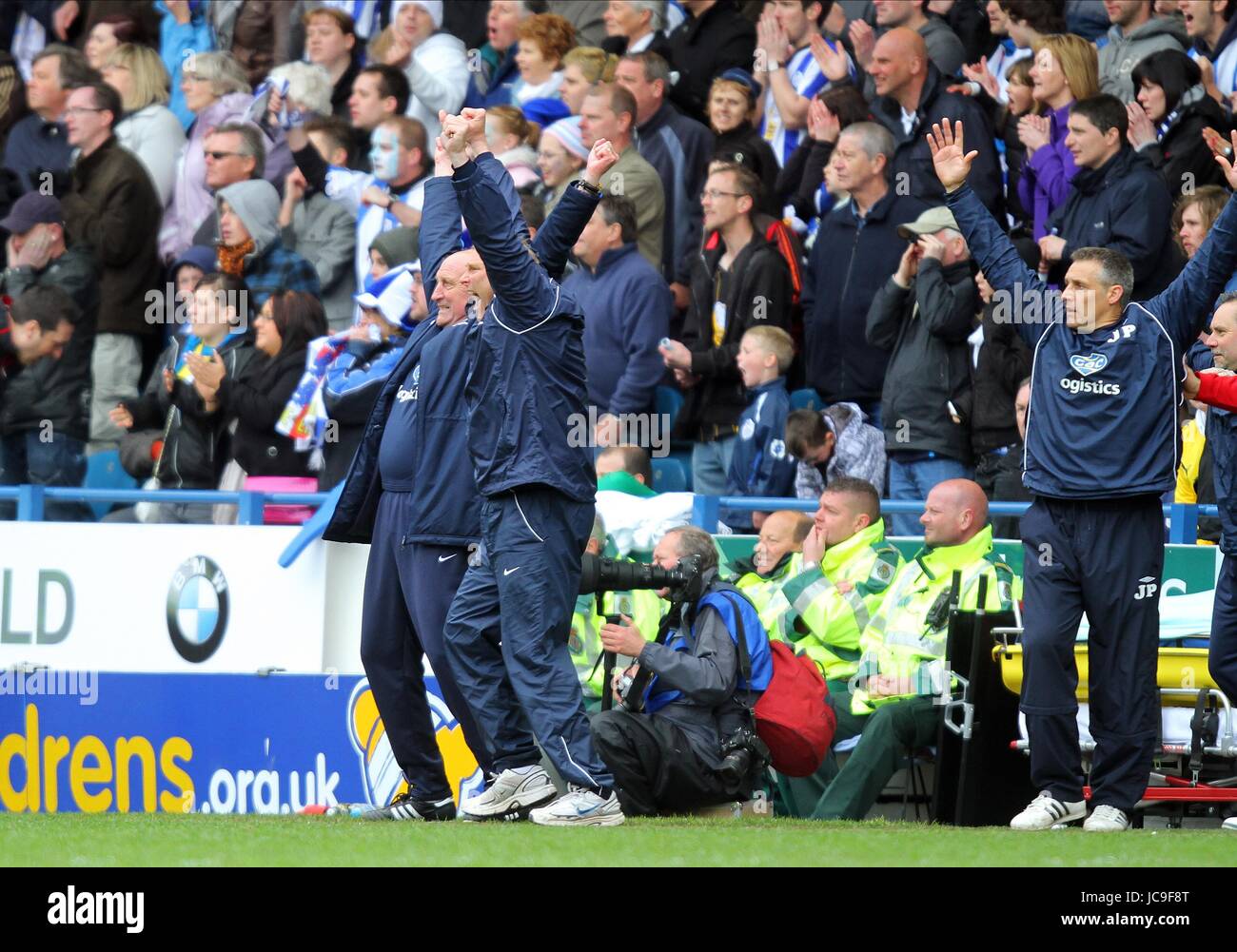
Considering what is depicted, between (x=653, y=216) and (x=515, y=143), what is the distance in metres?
1.07

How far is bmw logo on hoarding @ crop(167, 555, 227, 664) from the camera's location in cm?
1110

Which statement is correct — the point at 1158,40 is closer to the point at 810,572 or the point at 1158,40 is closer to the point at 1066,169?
the point at 1066,169

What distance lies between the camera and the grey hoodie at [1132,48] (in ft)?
40.1

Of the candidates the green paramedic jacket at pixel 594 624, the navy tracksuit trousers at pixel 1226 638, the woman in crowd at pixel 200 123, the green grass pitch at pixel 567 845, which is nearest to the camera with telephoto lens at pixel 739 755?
the green grass pitch at pixel 567 845

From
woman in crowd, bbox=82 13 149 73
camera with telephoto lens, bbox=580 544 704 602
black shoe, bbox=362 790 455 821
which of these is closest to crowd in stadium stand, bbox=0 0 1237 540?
woman in crowd, bbox=82 13 149 73

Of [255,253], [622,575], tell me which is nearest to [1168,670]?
[622,575]

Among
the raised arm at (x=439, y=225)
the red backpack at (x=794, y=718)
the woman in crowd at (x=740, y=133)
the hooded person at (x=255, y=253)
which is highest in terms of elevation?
the woman in crowd at (x=740, y=133)

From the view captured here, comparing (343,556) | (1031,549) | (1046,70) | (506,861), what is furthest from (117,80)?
(506,861)

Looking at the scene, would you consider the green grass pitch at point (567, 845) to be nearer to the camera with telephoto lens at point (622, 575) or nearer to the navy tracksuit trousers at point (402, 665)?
the navy tracksuit trousers at point (402, 665)

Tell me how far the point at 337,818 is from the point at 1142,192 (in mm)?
5313

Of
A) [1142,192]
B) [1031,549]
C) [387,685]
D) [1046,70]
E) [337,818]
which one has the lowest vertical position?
[337,818]

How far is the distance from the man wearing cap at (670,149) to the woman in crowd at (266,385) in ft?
7.72

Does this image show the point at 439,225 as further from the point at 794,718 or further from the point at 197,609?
the point at 197,609

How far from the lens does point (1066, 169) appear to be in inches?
460
